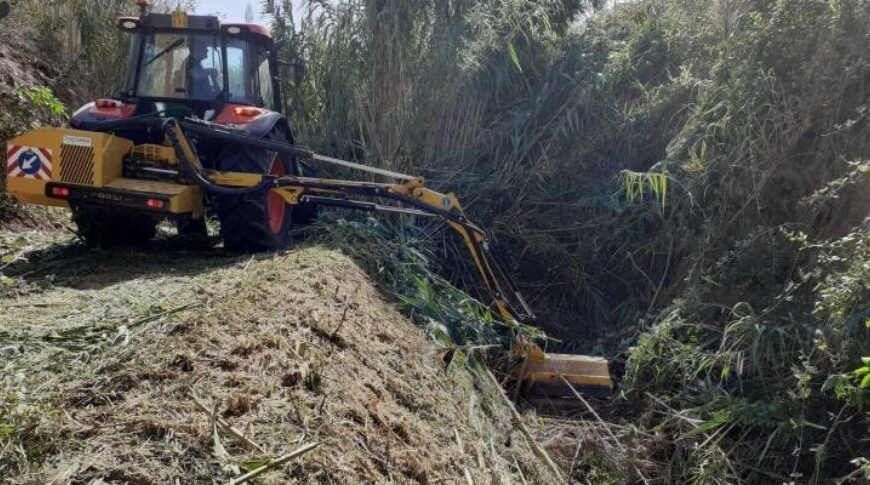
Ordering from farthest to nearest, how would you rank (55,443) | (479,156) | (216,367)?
(479,156) → (216,367) → (55,443)

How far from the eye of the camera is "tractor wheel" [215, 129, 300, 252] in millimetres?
5426

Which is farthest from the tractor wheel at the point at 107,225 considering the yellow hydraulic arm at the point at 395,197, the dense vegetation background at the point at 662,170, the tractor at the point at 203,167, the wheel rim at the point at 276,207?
the dense vegetation background at the point at 662,170

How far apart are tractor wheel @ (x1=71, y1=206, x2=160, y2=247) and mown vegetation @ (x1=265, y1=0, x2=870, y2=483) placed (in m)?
2.16

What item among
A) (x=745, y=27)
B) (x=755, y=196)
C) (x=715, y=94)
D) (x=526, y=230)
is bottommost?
(x=526, y=230)

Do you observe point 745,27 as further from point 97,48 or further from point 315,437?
point 97,48

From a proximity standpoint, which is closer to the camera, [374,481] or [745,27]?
[374,481]

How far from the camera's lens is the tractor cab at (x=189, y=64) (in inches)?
236

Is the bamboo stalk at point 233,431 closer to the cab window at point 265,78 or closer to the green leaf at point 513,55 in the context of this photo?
the cab window at point 265,78

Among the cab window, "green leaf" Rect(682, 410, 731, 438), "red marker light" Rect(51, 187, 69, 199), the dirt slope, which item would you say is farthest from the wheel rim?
"green leaf" Rect(682, 410, 731, 438)

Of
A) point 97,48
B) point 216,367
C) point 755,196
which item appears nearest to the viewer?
point 216,367

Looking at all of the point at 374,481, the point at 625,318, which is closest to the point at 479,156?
the point at 625,318

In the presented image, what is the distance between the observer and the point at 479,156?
23.6ft

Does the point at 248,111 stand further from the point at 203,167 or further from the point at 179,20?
the point at 179,20

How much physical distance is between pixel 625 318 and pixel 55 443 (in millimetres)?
4526
